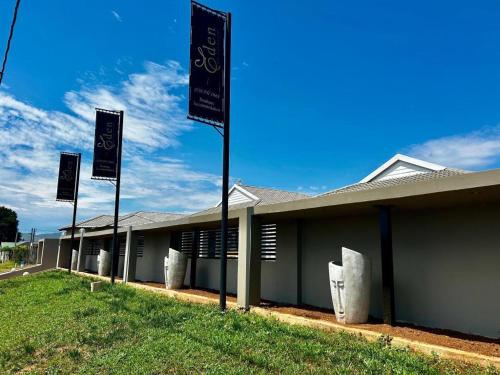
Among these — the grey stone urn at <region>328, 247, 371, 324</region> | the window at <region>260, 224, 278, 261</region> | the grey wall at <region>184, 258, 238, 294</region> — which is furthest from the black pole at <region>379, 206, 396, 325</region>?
the grey wall at <region>184, 258, 238, 294</region>

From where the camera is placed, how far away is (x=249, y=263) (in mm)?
10180

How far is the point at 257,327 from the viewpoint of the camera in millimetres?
7793

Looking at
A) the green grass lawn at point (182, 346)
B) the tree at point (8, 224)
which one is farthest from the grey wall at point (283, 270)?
the tree at point (8, 224)

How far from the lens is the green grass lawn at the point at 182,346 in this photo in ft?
18.3

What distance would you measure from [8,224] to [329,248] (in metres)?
92.9

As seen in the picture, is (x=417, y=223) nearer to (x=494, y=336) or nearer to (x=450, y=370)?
(x=494, y=336)

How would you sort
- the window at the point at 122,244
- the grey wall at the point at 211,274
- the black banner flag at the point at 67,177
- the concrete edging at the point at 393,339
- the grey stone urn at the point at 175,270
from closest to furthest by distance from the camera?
the concrete edging at the point at 393,339 < the grey wall at the point at 211,274 < the grey stone urn at the point at 175,270 < the black banner flag at the point at 67,177 < the window at the point at 122,244

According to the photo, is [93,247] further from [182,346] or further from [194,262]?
[182,346]

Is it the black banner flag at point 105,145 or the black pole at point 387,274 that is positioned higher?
the black banner flag at point 105,145

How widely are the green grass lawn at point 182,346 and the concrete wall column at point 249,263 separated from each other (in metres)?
0.79

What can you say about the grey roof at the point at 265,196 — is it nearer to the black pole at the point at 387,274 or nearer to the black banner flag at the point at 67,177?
the black banner flag at the point at 67,177

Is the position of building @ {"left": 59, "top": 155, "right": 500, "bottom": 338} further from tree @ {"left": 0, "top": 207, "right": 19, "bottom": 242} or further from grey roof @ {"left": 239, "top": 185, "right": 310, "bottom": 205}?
tree @ {"left": 0, "top": 207, "right": 19, "bottom": 242}

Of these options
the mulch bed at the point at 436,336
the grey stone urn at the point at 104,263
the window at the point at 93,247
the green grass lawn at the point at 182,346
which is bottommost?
the green grass lawn at the point at 182,346

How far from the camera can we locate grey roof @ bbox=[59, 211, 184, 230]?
31.8 metres
